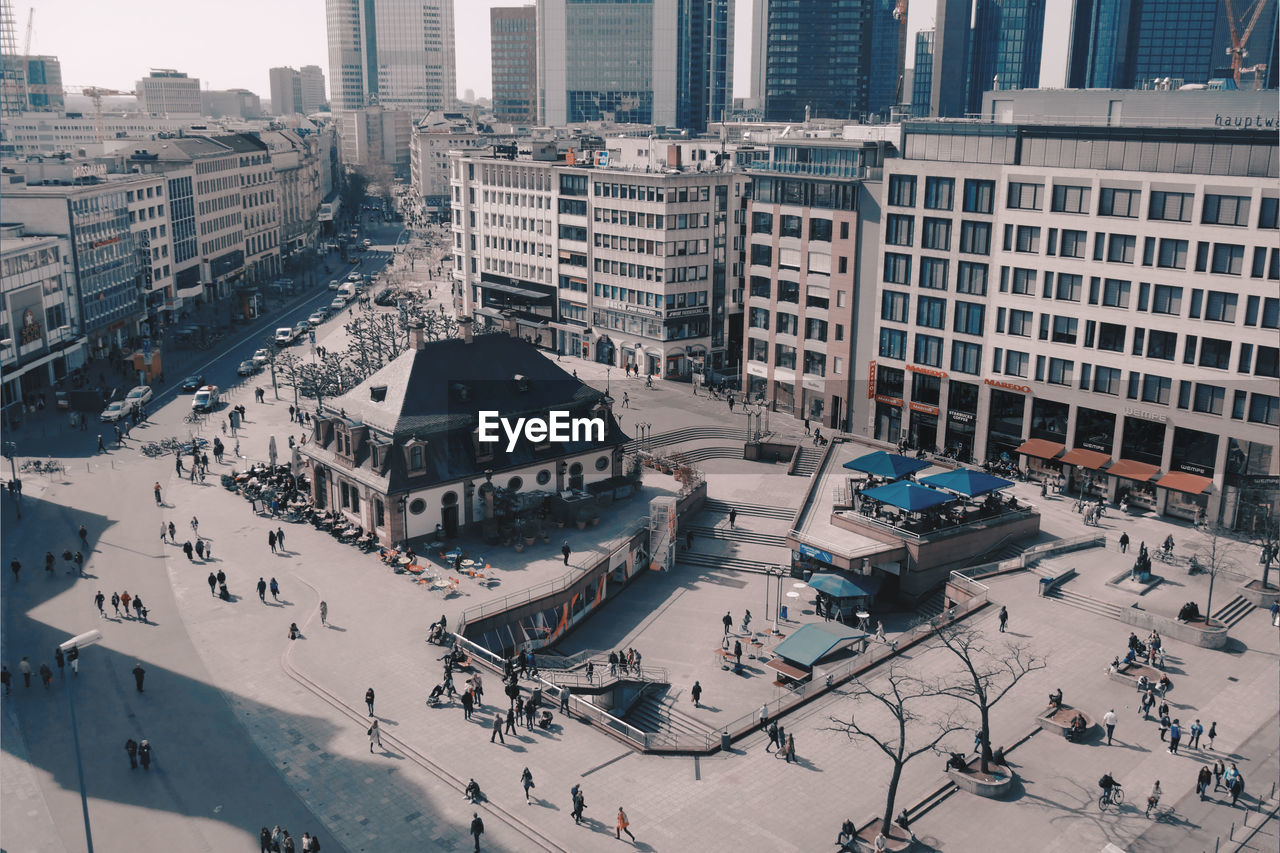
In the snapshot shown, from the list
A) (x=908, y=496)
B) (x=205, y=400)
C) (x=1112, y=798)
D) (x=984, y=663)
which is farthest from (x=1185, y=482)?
Result: (x=205, y=400)

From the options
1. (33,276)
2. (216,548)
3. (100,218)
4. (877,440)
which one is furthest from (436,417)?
(100,218)

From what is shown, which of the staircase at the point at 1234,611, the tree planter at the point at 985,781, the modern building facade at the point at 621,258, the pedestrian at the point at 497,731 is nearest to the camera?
the tree planter at the point at 985,781

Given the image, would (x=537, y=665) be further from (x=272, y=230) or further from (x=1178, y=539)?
(x=272, y=230)

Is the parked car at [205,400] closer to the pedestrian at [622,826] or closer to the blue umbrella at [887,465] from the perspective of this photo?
the blue umbrella at [887,465]

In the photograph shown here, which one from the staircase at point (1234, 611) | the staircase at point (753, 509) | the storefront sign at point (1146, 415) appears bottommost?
the staircase at point (753, 509)

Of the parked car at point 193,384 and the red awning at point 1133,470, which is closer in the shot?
the red awning at point 1133,470

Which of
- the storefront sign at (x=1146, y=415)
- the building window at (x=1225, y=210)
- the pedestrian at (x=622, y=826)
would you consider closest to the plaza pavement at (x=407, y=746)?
the pedestrian at (x=622, y=826)
